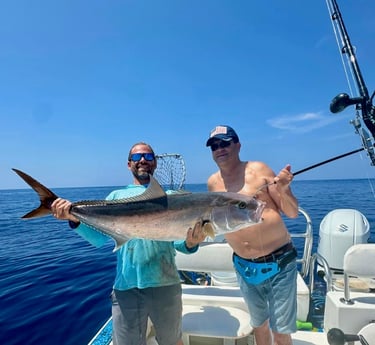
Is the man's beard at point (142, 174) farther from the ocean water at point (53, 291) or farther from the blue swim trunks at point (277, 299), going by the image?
the ocean water at point (53, 291)

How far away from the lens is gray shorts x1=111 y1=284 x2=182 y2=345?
2734 mm

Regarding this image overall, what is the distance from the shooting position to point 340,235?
5691mm

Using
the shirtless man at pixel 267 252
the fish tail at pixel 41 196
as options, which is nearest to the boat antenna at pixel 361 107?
the shirtless man at pixel 267 252

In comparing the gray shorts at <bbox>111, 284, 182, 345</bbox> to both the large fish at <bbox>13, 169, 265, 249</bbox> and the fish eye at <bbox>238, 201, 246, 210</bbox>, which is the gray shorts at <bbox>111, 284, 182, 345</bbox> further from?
the fish eye at <bbox>238, 201, 246, 210</bbox>

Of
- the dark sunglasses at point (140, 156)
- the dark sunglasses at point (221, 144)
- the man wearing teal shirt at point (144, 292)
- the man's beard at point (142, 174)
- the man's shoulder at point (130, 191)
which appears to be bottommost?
the man wearing teal shirt at point (144, 292)

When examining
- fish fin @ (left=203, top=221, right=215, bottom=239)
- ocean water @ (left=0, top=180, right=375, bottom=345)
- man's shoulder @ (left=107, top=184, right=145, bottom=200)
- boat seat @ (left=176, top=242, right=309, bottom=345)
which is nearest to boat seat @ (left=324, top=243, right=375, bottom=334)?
boat seat @ (left=176, top=242, right=309, bottom=345)

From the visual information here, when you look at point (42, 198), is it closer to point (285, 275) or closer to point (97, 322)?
point (285, 275)

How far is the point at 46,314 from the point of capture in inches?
237

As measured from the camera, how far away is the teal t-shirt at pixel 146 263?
108 inches

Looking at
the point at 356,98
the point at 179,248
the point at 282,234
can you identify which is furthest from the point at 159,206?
the point at 356,98

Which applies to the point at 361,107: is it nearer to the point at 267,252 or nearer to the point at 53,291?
the point at 267,252

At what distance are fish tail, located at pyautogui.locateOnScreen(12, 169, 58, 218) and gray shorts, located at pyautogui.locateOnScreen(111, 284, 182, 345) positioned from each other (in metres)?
1.12

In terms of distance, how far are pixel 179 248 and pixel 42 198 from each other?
1.51m

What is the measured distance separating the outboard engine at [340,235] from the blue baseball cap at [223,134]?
4.01m
